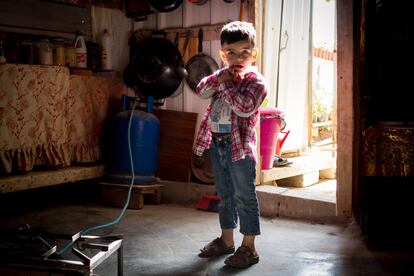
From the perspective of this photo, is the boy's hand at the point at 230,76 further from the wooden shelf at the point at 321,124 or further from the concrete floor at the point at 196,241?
the wooden shelf at the point at 321,124

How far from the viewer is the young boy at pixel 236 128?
279cm

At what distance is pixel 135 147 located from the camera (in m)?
4.65

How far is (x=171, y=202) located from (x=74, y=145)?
1246 millimetres

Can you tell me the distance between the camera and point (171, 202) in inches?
193

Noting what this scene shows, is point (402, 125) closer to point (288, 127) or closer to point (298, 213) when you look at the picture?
point (298, 213)

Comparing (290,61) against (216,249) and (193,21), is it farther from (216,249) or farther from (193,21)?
(216,249)

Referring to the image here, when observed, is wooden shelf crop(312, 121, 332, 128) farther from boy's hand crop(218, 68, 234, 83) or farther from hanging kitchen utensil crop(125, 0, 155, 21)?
boy's hand crop(218, 68, 234, 83)

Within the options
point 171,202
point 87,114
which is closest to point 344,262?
point 171,202

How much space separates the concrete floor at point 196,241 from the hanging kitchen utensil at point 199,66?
Result: 1.44 metres

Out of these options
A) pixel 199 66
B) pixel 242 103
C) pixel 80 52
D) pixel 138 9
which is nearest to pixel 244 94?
pixel 242 103

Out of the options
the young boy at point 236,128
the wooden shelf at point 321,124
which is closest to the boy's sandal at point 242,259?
the young boy at point 236,128

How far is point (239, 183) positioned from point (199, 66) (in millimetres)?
2258

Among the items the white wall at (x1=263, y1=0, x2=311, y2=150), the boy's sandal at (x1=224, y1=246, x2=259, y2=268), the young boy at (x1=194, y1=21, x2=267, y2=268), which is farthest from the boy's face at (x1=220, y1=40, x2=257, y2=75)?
the white wall at (x1=263, y1=0, x2=311, y2=150)

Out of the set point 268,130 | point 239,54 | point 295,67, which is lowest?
point 268,130
